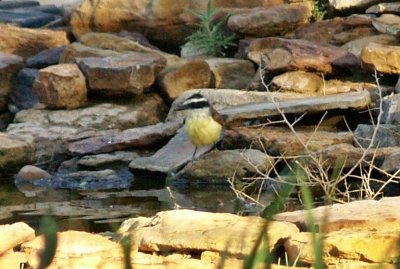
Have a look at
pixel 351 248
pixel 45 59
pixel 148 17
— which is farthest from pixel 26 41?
pixel 351 248

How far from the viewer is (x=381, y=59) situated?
855 centimetres

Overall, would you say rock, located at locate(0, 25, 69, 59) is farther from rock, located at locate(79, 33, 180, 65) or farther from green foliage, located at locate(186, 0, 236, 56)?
green foliage, located at locate(186, 0, 236, 56)

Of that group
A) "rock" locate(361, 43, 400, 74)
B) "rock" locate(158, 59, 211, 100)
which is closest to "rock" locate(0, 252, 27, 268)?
"rock" locate(361, 43, 400, 74)

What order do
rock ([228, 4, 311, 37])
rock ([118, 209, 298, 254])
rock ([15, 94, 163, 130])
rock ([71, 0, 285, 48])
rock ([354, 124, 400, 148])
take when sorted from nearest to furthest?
rock ([118, 209, 298, 254]) < rock ([354, 124, 400, 148]) < rock ([15, 94, 163, 130]) < rock ([228, 4, 311, 37]) < rock ([71, 0, 285, 48])

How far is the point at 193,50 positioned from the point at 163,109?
110 cm

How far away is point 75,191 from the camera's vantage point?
731cm

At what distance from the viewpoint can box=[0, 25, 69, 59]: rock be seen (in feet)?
35.7

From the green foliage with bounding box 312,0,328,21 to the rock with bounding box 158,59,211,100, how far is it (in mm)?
1566

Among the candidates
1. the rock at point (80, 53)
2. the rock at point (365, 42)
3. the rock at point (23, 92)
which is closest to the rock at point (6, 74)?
the rock at point (23, 92)

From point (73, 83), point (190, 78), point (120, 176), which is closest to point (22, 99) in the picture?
point (73, 83)

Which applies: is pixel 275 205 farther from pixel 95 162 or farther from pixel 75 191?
pixel 95 162

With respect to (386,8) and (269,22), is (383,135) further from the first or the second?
(269,22)

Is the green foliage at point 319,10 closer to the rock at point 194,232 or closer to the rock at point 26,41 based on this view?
the rock at point 26,41

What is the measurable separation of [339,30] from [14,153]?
352cm
